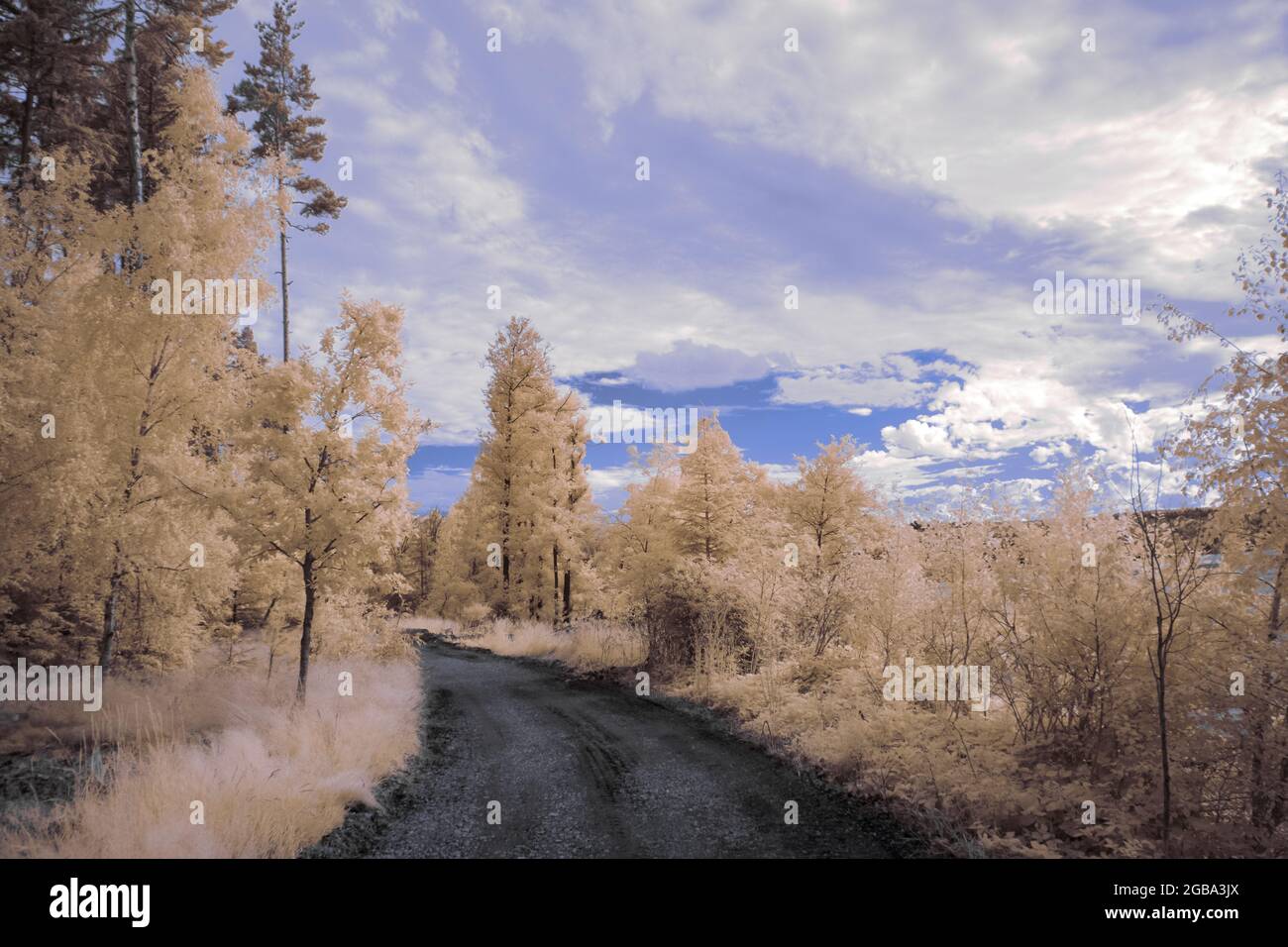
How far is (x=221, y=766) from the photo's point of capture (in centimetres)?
714

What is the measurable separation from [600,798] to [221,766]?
4.39 m

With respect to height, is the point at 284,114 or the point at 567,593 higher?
the point at 284,114

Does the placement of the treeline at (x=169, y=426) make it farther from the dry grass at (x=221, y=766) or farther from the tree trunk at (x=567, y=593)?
the tree trunk at (x=567, y=593)

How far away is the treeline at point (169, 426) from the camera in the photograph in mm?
9875

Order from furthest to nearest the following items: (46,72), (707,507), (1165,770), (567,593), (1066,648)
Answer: (567,593) → (707,507) → (46,72) → (1066,648) → (1165,770)

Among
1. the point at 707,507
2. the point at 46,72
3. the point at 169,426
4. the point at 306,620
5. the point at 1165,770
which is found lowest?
the point at 1165,770

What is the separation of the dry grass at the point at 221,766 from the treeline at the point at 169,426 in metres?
1.05

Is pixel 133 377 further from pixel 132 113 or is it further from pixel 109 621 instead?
pixel 132 113

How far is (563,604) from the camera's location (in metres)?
28.4

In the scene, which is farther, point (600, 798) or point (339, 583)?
point (339, 583)

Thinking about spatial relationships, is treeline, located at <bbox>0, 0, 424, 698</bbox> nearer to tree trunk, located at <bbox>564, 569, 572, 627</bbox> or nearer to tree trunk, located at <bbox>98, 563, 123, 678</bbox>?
tree trunk, located at <bbox>98, 563, 123, 678</bbox>

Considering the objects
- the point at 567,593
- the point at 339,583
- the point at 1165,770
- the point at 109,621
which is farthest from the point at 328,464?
the point at 567,593
